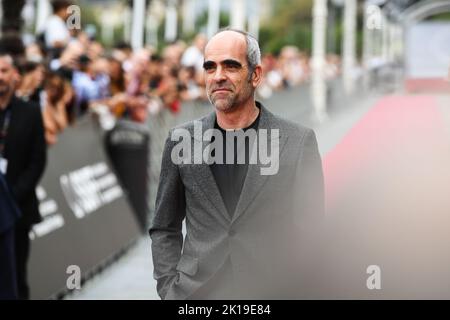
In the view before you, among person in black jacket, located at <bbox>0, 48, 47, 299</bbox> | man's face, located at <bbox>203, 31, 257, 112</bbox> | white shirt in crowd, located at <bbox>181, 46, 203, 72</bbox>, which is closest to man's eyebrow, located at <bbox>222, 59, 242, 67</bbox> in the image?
man's face, located at <bbox>203, 31, 257, 112</bbox>

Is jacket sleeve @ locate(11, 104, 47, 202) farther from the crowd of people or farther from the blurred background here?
the crowd of people

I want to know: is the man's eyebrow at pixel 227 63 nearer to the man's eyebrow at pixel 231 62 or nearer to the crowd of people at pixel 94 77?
the man's eyebrow at pixel 231 62

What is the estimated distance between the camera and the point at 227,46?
3.62 meters

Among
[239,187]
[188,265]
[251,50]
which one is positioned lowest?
[188,265]

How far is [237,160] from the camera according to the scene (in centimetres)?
369

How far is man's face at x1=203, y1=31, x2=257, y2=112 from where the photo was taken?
3.60 m

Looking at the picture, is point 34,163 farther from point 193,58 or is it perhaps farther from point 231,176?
point 193,58

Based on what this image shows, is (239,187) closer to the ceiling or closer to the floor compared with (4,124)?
closer to the floor

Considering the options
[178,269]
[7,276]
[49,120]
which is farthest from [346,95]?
[178,269]

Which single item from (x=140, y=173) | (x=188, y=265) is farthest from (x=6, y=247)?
(x=140, y=173)

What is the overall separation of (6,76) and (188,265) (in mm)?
3767

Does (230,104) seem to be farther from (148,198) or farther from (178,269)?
(148,198)

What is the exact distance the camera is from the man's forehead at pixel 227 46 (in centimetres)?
362

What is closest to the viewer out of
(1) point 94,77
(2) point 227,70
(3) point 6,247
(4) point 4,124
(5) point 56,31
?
(2) point 227,70
